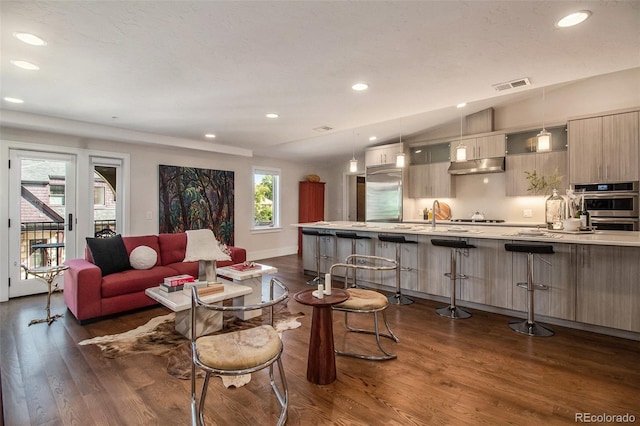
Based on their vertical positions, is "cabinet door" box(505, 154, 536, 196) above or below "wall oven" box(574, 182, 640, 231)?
above

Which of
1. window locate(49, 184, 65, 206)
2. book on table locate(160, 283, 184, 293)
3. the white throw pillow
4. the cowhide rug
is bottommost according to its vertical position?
the cowhide rug

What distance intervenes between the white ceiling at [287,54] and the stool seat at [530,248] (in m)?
1.63

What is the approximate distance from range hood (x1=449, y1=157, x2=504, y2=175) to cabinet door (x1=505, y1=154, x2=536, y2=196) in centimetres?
14

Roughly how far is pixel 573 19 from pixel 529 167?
388 centimetres

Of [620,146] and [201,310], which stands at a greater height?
[620,146]

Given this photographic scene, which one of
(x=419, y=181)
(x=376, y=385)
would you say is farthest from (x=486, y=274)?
(x=419, y=181)

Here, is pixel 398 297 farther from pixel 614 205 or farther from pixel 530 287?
pixel 614 205

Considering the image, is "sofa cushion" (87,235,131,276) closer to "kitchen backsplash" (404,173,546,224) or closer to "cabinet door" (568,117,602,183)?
"kitchen backsplash" (404,173,546,224)

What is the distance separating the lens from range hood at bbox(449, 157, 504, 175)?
553 centimetres

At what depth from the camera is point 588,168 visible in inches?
183

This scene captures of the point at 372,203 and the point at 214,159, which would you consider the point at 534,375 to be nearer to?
the point at 372,203

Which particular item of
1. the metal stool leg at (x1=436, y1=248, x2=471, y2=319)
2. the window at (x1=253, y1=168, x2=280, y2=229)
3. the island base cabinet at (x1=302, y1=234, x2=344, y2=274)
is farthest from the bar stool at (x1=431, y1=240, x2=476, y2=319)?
the window at (x1=253, y1=168, x2=280, y2=229)

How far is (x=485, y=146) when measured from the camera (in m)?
5.74

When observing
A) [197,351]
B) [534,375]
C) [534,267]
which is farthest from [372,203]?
[197,351]
